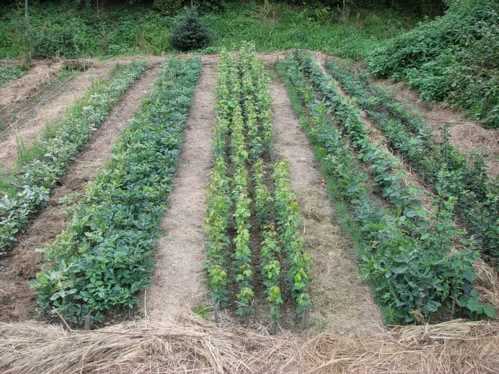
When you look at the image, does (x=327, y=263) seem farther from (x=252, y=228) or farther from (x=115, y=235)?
(x=115, y=235)

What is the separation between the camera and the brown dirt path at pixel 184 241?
4.99 metres

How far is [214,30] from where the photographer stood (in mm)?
17969

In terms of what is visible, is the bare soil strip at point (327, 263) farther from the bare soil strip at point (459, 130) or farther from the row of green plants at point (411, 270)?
the bare soil strip at point (459, 130)

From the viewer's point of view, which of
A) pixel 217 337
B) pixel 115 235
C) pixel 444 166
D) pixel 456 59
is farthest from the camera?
pixel 456 59

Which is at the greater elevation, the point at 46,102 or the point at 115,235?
the point at 115,235

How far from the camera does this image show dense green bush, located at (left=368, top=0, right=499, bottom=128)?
997 centimetres

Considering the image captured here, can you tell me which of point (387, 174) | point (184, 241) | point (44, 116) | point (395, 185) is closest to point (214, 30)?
point (44, 116)

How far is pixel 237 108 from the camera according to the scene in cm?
952

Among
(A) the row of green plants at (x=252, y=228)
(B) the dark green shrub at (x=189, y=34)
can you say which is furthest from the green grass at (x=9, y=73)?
(A) the row of green plants at (x=252, y=228)

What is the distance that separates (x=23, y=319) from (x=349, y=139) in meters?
5.73

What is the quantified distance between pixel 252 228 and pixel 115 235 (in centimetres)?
163

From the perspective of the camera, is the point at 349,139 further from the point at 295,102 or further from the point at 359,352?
the point at 359,352

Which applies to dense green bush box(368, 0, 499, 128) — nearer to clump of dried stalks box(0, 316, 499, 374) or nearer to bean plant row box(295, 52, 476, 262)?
bean plant row box(295, 52, 476, 262)

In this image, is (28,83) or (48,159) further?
(28,83)
